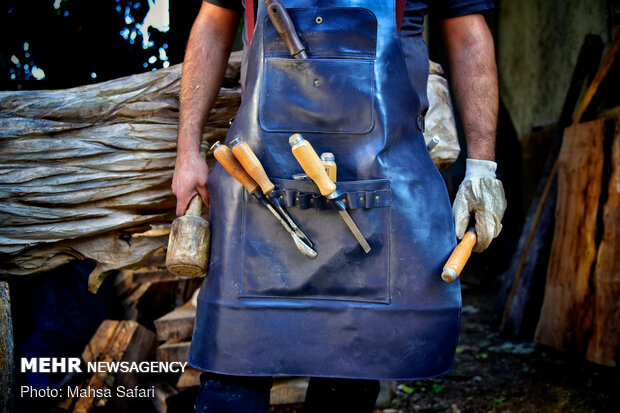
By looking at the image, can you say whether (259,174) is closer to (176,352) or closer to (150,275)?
(176,352)

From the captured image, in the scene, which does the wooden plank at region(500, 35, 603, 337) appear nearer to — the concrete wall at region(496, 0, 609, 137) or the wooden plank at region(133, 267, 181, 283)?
the concrete wall at region(496, 0, 609, 137)

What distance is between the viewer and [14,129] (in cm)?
189

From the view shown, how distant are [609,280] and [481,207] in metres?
1.53

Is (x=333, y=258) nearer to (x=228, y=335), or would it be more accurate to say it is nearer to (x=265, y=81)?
(x=228, y=335)

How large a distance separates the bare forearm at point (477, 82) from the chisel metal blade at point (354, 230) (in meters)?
0.55

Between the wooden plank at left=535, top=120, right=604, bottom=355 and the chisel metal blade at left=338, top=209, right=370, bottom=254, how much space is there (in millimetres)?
1975

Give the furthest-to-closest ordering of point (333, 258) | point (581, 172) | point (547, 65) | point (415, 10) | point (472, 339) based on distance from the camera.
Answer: point (547, 65) < point (472, 339) < point (581, 172) < point (415, 10) < point (333, 258)

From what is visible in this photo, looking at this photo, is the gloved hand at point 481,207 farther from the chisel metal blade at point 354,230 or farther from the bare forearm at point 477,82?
the chisel metal blade at point 354,230

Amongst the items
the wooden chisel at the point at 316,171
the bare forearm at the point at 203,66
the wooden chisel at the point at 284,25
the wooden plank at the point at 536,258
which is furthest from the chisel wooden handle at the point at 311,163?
the wooden plank at the point at 536,258

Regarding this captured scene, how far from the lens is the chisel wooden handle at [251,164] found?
1.31 metres

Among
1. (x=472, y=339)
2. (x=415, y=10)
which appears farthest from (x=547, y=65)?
(x=415, y=10)

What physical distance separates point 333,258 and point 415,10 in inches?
32.4

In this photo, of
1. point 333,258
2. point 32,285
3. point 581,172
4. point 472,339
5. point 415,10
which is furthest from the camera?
point 472,339

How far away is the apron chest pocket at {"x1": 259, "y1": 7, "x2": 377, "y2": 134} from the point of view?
140 centimetres
